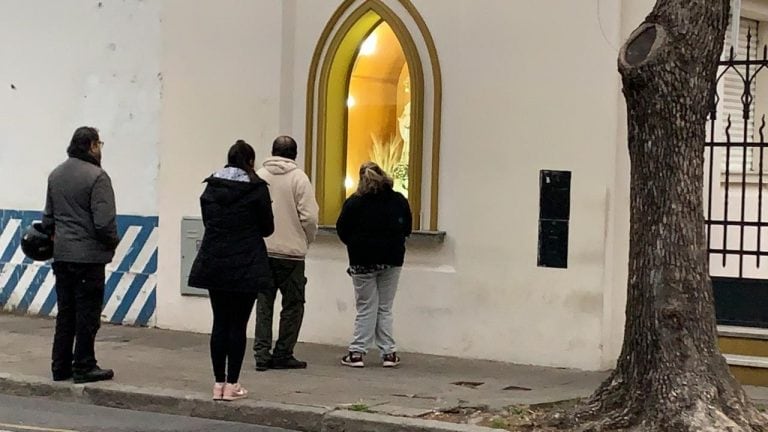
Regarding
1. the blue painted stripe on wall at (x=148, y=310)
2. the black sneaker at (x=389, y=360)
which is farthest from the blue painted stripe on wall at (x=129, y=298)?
the black sneaker at (x=389, y=360)

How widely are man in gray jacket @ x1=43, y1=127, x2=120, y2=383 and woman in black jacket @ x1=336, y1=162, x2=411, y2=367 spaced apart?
2.06 meters

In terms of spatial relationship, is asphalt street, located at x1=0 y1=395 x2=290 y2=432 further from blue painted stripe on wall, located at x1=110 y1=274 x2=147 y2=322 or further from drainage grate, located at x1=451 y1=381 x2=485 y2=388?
blue painted stripe on wall, located at x1=110 y1=274 x2=147 y2=322

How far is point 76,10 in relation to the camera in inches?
510

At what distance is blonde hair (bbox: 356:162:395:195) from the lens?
32.1 ft

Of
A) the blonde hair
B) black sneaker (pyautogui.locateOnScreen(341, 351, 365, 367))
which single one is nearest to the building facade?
black sneaker (pyautogui.locateOnScreen(341, 351, 365, 367))

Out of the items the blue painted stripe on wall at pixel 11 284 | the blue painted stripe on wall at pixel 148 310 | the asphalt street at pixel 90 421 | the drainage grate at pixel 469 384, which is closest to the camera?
the asphalt street at pixel 90 421

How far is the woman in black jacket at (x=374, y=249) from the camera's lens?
980cm

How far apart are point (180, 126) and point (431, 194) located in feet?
9.66

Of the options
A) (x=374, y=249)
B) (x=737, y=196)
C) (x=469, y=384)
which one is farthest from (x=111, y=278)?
(x=737, y=196)

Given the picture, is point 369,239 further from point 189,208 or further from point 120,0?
point 120,0

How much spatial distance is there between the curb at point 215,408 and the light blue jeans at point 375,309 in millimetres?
1858

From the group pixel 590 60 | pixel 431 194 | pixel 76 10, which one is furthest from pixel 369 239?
pixel 76 10

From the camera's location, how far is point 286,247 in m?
9.54

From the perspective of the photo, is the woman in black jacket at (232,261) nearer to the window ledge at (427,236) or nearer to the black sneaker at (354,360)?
the black sneaker at (354,360)
